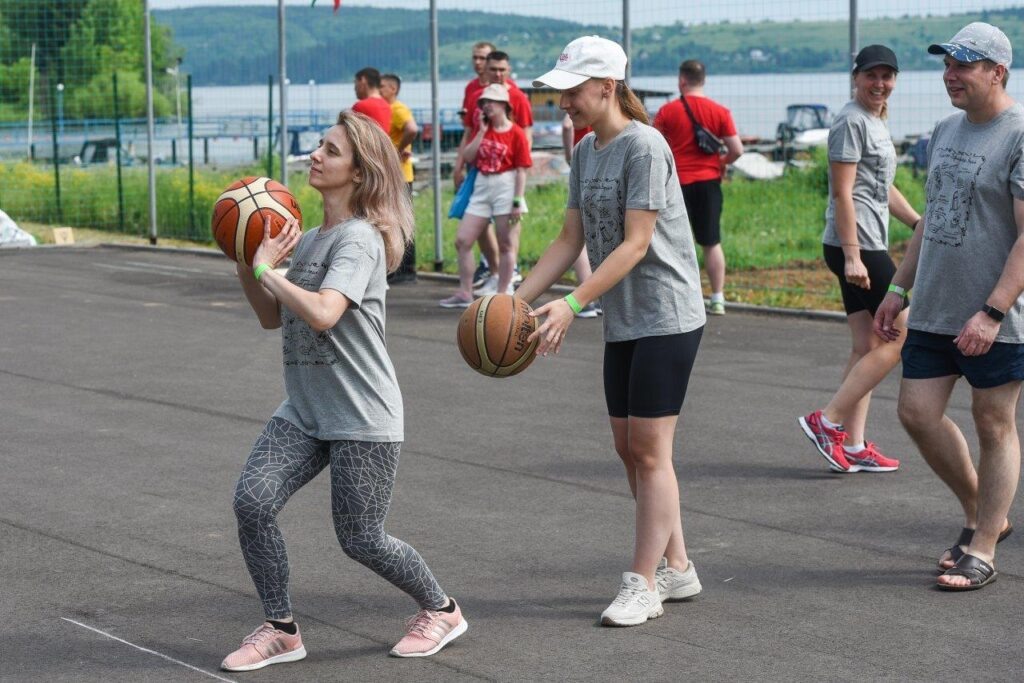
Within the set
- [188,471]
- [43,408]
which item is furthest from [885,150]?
[43,408]

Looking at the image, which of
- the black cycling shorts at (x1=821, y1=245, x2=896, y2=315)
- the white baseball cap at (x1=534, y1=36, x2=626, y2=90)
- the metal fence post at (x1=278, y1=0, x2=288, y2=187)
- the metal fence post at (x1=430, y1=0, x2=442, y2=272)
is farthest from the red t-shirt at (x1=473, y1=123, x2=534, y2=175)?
the white baseball cap at (x1=534, y1=36, x2=626, y2=90)

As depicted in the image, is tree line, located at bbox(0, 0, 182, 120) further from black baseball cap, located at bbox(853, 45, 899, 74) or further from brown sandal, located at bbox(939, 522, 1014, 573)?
brown sandal, located at bbox(939, 522, 1014, 573)

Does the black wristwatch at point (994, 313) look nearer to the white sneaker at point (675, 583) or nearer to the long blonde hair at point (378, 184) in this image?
the white sneaker at point (675, 583)

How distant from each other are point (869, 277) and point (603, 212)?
2602 millimetres

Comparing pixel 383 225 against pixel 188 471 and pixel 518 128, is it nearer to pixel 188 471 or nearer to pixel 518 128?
pixel 188 471

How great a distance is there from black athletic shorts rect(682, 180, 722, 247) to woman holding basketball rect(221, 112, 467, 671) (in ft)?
26.2

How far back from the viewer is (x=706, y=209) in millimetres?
12805

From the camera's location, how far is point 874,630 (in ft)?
17.3

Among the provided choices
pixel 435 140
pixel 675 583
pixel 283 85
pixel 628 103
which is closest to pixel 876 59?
pixel 628 103

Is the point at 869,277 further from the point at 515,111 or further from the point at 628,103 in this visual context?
the point at 515,111

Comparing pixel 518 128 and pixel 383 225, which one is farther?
pixel 518 128

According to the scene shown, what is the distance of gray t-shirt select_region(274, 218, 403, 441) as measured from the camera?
4.82m

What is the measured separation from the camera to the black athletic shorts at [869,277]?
757cm

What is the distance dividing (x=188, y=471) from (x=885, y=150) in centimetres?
366
